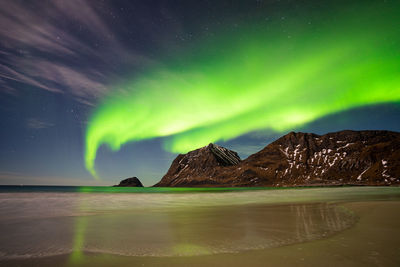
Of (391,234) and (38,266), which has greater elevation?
(38,266)

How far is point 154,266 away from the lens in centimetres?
495

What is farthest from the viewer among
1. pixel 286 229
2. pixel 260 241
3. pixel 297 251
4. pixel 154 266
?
pixel 286 229

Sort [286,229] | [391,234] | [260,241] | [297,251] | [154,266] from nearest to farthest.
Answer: [154,266], [297,251], [260,241], [391,234], [286,229]

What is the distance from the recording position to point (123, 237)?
26.2ft

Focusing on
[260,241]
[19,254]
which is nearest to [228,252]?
[260,241]

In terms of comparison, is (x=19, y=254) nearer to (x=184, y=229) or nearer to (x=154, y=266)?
(x=154, y=266)

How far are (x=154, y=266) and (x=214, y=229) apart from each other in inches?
187

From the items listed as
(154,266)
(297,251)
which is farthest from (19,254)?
(297,251)

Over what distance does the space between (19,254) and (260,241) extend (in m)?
6.98

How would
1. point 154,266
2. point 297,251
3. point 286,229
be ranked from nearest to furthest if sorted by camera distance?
point 154,266 < point 297,251 < point 286,229

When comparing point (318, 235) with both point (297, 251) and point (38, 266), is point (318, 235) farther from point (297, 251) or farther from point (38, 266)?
point (38, 266)

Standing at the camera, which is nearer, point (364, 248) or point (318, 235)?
point (364, 248)

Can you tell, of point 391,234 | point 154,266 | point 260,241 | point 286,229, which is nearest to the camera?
point 154,266

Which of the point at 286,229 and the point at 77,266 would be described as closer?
the point at 77,266
